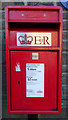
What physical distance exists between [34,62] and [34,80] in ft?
0.78

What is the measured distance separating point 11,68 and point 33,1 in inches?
49.4

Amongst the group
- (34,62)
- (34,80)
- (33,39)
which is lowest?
(34,80)

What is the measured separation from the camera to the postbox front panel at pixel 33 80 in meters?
1.53

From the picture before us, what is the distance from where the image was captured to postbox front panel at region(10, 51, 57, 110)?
1529 millimetres

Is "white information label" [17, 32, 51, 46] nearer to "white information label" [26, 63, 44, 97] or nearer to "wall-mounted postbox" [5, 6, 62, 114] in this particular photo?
"wall-mounted postbox" [5, 6, 62, 114]

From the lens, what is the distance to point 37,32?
1.56m

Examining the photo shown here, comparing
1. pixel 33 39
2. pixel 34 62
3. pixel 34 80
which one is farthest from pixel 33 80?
pixel 33 39

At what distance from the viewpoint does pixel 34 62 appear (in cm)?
154

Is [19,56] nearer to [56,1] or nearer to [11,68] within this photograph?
[11,68]

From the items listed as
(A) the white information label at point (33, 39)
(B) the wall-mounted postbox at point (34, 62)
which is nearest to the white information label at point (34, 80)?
(B) the wall-mounted postbox at point (34, 62)

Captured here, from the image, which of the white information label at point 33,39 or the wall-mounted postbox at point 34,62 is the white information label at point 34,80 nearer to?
the wall-mounted postbox at point 34,62

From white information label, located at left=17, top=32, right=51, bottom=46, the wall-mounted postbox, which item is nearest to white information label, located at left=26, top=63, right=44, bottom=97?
the wall-mounted postbox

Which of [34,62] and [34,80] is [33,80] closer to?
[34,80]

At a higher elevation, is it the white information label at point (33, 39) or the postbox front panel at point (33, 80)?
the white information label at point (33, 39)
